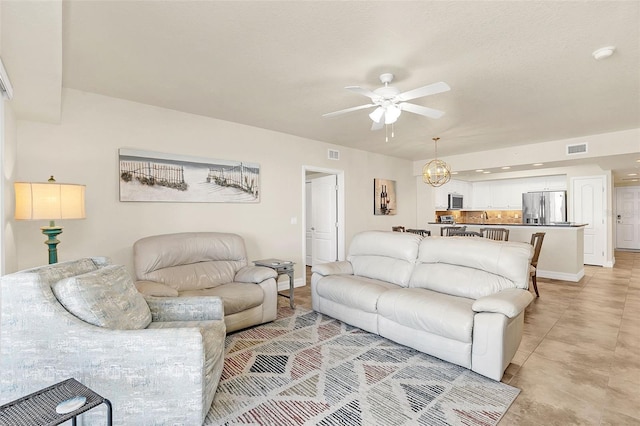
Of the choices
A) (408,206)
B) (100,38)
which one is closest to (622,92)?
(408,206)

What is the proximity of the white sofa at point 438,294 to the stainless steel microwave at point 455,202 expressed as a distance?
5.06 m

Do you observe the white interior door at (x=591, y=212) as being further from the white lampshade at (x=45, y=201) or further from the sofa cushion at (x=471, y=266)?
the white lampshade at (x=45, y=201)

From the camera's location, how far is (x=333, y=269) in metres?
3.74

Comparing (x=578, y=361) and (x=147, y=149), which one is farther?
(x=147, y=149)

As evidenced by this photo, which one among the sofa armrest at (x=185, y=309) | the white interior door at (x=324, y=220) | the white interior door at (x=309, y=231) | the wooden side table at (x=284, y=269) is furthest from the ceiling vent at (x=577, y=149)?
the sofa armrest at (x=185, y=309)

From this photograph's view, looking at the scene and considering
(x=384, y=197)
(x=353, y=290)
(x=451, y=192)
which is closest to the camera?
(x=353, y=290)

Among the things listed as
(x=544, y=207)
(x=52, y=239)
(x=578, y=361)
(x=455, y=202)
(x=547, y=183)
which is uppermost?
(x=547, y=183)

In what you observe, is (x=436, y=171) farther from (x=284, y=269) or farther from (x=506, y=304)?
(x=506, y=304)

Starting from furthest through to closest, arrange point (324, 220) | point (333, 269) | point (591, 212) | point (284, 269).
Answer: point (591, 212)
point (324, 220)
point (284, 269)
point (333, 269)

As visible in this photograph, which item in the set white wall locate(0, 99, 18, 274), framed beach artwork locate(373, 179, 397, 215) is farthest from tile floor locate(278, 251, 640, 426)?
white wall locate(0, 99, 18, 274)

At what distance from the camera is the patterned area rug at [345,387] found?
1.89 meters

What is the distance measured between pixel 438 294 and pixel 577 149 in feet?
13.8

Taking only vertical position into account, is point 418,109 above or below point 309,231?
above

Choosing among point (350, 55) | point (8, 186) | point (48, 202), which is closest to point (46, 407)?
point (48, 202)
